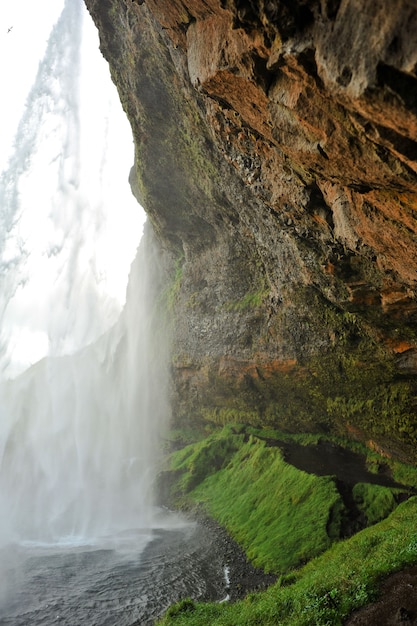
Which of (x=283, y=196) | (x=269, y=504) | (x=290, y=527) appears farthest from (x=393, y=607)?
(x=269, y=504)

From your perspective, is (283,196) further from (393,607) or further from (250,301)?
(250,301)

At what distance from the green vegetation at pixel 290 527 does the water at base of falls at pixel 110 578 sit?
7.19ft

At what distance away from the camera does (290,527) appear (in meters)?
20.4

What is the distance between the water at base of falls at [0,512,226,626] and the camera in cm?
1744

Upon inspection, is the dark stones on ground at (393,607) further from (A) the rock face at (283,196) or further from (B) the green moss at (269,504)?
(A) the rock face at (283,196)

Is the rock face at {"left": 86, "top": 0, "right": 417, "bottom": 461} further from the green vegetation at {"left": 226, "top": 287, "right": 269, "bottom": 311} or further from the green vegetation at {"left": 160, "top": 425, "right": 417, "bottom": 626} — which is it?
the green vegetation at {"left": 160, "top": 425, "right": 417, "bottom": 626}

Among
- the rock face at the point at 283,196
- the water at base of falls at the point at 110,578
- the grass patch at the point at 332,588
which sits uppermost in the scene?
the rock face at the point at 283,196

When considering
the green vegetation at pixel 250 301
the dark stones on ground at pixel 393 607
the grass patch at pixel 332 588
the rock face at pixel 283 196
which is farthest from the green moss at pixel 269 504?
the green vegetation at pixel 250 301

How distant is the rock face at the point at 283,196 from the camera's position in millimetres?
7238

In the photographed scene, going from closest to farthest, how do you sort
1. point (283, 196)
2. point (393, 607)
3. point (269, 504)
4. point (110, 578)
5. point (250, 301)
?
point (393, 607)
point (283, 196)
point (110, 578)
point (269, 504)
point (250, 301)

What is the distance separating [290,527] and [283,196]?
1455 centimetres

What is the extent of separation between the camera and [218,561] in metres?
20.7

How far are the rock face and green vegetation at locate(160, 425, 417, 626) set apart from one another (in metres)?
4.14

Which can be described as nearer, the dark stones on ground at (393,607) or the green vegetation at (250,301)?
the dark stones on ground at (393,607)
